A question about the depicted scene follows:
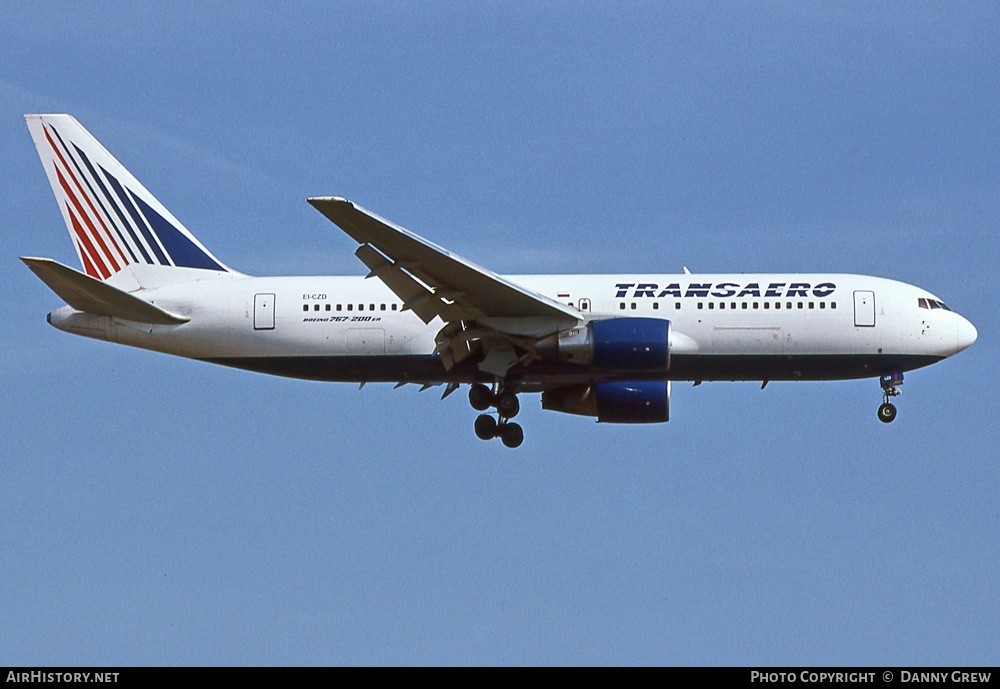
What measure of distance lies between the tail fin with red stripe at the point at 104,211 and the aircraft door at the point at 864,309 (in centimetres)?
1747

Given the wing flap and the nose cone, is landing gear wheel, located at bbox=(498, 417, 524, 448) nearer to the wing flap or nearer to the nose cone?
the wing flap

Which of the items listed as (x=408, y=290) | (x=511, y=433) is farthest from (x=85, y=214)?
(x=511, y=433)

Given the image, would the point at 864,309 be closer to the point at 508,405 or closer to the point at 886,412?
the point at 886,412

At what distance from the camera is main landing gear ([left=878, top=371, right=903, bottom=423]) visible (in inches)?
1471

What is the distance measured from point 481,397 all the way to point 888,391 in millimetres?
10902

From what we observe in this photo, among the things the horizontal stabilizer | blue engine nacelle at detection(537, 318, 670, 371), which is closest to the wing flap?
blue engine nacelle at detection(537, 318, 670, 371)

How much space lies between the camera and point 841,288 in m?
37.2

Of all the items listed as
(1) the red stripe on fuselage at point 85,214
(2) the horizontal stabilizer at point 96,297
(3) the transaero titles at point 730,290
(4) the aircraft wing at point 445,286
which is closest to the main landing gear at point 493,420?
(4) the aircraft wing at point 445,286

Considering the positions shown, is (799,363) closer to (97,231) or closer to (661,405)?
(661,405)

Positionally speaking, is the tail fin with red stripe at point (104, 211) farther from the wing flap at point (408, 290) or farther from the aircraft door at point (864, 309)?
the aircraft door at point (864, 309)

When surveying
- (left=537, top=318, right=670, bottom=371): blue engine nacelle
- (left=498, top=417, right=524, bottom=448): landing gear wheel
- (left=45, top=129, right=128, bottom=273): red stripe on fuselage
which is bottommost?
(left=498, top=417, right=524, bottom=448): landing gear wheel

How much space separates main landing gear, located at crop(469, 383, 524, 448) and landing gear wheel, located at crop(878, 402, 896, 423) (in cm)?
967

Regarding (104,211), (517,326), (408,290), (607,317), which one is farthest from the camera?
(104,211)

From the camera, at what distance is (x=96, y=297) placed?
3703 centimetres
